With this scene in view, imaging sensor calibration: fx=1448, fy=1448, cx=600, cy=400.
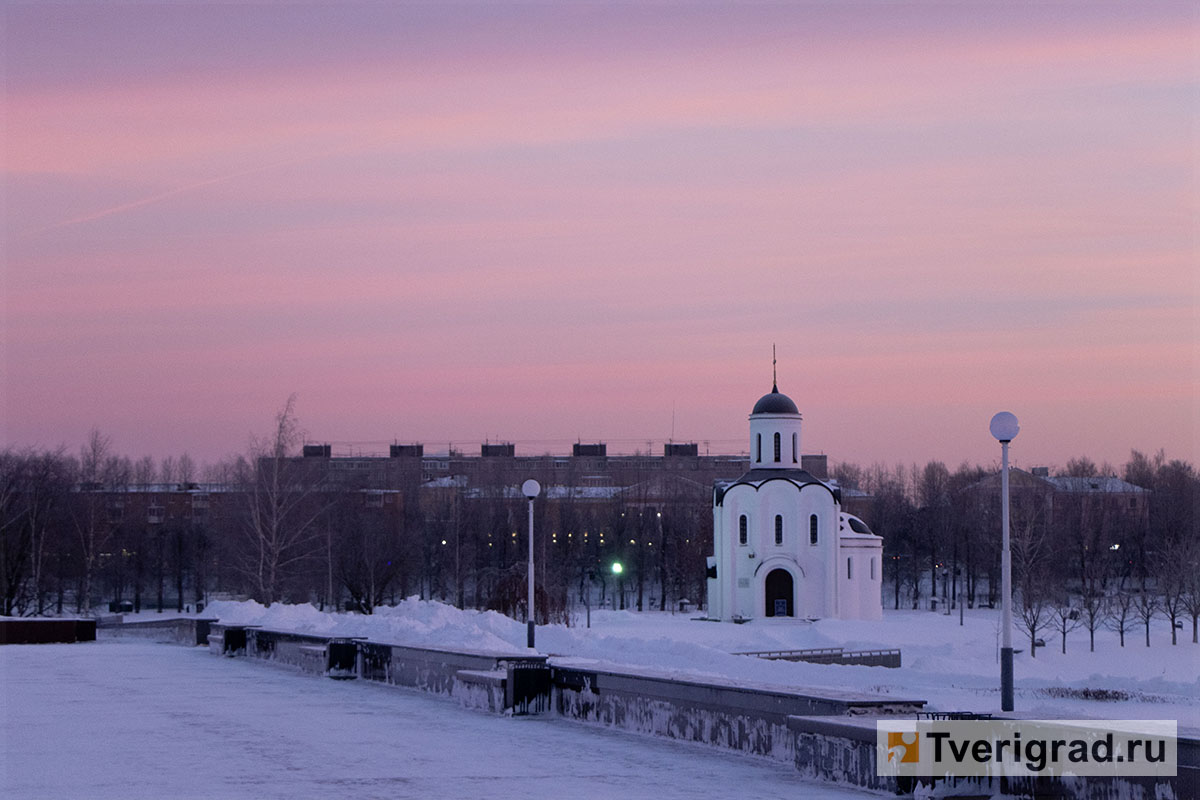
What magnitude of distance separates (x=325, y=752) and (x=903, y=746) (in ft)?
18.7

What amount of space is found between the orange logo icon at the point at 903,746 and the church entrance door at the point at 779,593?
65414 millimetres

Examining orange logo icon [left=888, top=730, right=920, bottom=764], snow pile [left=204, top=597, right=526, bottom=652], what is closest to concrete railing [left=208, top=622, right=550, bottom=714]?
snow pile [left=204, top=597, right=526, bottom=652]

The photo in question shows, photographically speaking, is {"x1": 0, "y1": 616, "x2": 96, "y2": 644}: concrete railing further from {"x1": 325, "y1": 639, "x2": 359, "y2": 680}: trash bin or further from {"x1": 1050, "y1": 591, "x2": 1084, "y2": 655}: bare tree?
{"x1": 1050, "y1": 591, "x2": 1084, "y2": 655}: bare tree

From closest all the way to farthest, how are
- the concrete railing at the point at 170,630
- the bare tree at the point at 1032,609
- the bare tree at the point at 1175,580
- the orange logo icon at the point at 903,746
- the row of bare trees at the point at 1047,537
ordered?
the orange logo icon at the point at 903,746 → the concrete railing at the point at 170,630 → the bare tree at the point at 1032,609 → the bare tree at the point at 1175,580 → the row of bare trees at the point at 1047,537

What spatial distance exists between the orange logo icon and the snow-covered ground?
4.85 meters

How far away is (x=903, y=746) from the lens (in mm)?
11148

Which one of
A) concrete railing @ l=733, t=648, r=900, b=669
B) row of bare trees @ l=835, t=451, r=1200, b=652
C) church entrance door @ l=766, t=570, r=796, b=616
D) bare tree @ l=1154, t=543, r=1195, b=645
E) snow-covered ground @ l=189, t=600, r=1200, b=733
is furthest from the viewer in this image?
row of bare trees @ l=835, t=451, r=1200, b=652

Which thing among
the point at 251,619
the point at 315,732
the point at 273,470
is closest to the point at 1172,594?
the point at 273,470

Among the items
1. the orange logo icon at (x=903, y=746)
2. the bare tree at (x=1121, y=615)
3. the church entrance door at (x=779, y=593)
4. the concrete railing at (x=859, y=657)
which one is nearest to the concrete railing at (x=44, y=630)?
the concrete railing at (x=859, y=657)

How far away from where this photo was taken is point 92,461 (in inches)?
3745

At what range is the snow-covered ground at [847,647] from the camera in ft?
108

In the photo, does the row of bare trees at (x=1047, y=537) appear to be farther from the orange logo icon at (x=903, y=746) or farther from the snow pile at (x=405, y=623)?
the orange logo icon at (x=903, y=746)

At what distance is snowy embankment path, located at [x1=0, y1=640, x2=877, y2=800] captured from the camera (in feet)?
38.1

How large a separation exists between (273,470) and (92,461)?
37.2 m
